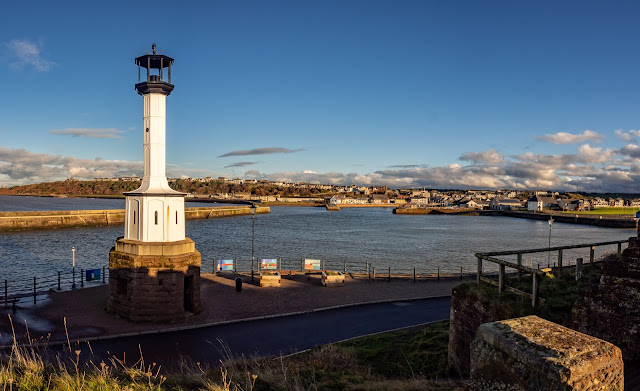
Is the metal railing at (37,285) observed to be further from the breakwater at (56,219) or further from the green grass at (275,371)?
the breakwater at (56,219)

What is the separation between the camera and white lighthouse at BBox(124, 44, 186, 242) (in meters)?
16.7

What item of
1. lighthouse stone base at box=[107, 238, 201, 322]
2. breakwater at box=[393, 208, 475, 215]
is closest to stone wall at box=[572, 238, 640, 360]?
lighthouse stone base at box=[107, 238, 201, 322]

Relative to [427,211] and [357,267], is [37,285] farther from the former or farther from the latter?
[427,211]

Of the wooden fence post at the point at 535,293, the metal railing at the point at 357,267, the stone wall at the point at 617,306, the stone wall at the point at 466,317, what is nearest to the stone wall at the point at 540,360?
the stone wall at the point at 617,306

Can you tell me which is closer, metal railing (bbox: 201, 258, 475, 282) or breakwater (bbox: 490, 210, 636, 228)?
metal railing (bbox: 201, 258, 475, 282)

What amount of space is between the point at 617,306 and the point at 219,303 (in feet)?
49.6

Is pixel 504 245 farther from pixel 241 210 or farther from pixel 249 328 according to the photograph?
pixel 241 210

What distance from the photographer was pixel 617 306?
23.6ft

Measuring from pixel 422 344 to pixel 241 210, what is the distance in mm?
115347

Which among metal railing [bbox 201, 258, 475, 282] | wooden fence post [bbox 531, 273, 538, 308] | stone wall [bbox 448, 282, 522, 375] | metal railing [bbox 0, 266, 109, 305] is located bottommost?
metal railing [bbox 201, 258, 475, 282]

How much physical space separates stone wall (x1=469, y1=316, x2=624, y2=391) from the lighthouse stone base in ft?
47.8

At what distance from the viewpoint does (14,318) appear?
15656 millimetres

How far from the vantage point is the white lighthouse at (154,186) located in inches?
657

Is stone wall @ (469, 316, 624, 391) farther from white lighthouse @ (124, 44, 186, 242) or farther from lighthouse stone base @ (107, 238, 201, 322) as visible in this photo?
white lighthouse @ (124, 44, 186, 242)
